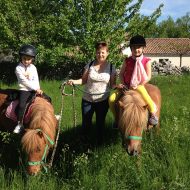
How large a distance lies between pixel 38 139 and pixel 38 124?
0.45 m

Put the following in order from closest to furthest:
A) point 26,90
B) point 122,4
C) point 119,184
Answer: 1. point 119,184
2. point 26,90
3. point 122,4

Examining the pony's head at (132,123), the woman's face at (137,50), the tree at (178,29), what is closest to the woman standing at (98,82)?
the woman's face at (137,50)

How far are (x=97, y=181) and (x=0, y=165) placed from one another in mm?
2063

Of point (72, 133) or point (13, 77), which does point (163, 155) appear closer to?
point (72, 133)

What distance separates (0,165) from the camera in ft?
19.8

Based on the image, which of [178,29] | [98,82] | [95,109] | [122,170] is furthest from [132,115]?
[178,29]

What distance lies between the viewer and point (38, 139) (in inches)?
197

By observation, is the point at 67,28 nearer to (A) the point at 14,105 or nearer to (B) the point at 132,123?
(A) the point at 14,105

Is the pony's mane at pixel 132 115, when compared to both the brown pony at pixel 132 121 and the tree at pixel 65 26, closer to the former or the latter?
the brown pony at pixel 132 121

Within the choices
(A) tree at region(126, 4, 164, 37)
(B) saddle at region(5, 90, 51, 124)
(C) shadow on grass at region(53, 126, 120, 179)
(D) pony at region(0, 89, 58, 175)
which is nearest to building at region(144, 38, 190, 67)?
(A) tree at region(126, 4, 164, 37)

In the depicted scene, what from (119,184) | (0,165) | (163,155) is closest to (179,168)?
(163,155)

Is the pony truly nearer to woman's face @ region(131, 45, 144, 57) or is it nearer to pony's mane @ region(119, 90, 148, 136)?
pony's mane @ region(119, 90, 148, 136)

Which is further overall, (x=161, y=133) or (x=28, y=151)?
(x=161, y=133)

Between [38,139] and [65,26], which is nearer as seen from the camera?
[38,139]
